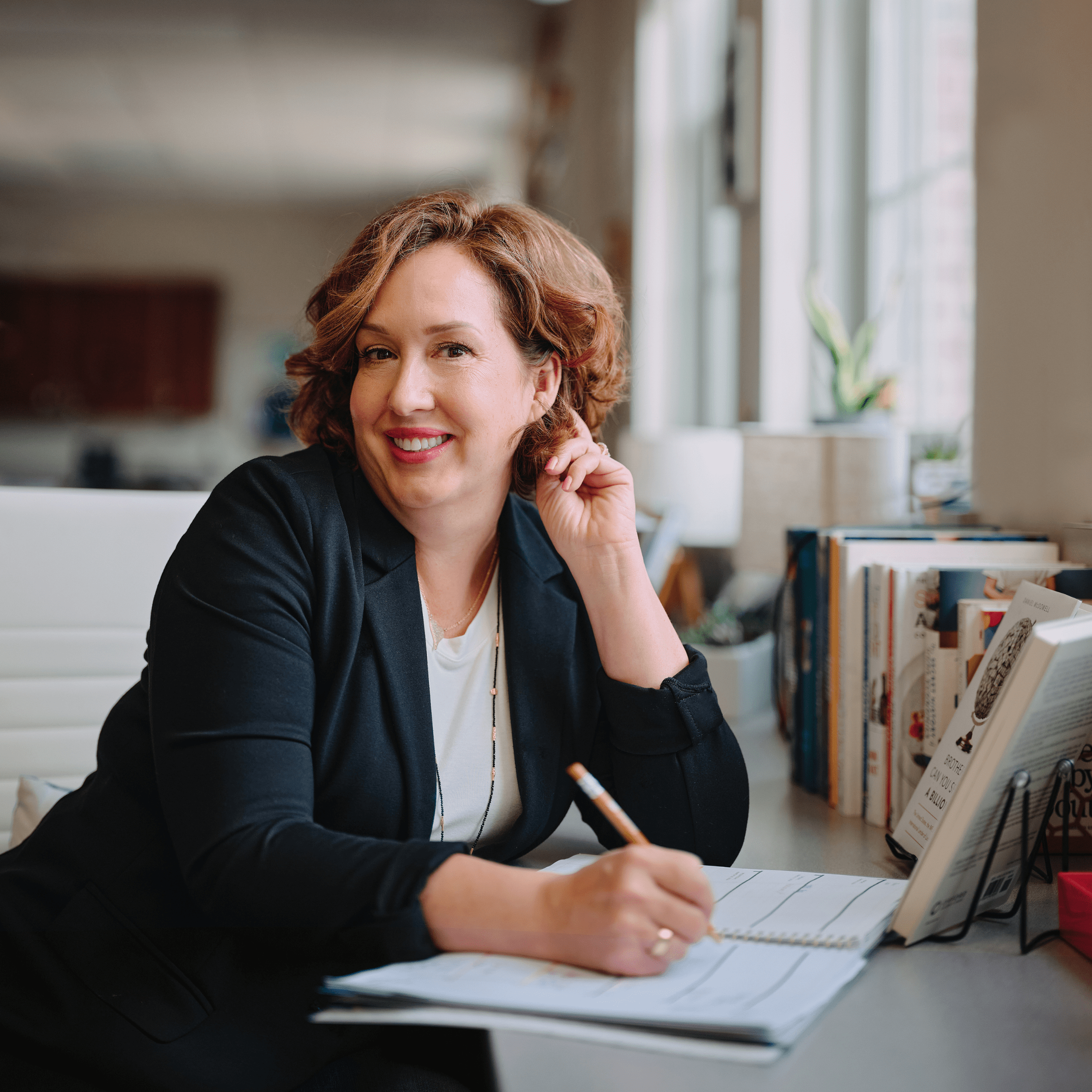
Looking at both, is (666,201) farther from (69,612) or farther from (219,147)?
(69,612)

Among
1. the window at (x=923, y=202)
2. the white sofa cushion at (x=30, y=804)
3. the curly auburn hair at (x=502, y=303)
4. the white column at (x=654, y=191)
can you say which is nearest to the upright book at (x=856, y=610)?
the curly auburn hair at (x=502, y=303)

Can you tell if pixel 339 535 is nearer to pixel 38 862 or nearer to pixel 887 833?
pixel 38 862

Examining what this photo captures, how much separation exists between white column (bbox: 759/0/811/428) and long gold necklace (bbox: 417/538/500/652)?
1.97 m

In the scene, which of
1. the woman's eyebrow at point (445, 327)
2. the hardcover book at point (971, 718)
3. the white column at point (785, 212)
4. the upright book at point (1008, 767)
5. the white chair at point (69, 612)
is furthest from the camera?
the white column at point (785, 212)

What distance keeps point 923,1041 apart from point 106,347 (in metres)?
5.13

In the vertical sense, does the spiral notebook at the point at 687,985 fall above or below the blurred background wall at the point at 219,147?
below

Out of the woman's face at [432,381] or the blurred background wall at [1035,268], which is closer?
the woman's face at [432,381]

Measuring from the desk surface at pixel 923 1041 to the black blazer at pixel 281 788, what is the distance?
0.16 metres

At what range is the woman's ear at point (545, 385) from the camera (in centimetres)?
112

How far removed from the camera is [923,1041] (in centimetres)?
61

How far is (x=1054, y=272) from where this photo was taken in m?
1.28

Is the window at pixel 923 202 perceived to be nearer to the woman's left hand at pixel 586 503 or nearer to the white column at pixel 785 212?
the white column at pixel 785 212

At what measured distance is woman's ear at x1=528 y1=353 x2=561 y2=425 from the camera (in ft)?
3.67

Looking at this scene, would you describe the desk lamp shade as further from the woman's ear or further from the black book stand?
the black book stand
